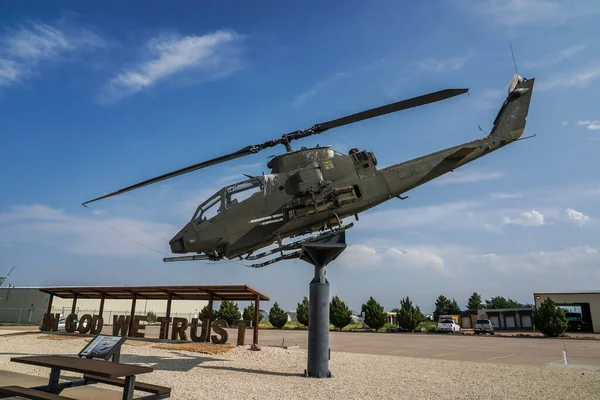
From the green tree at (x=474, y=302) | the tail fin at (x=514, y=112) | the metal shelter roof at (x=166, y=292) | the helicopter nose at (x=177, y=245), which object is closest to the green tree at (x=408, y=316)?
the metal shelter roof at (x=166, y=292)

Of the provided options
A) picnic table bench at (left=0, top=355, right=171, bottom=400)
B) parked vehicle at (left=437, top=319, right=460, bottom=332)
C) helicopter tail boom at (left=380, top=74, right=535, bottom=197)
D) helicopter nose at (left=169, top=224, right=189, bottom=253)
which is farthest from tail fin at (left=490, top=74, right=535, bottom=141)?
parked vehicle at (left=437, top=319, right=460, bottom=332)

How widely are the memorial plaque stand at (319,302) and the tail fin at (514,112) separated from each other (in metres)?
7.70

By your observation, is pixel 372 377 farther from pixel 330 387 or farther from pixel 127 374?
Result: pixel 127 374

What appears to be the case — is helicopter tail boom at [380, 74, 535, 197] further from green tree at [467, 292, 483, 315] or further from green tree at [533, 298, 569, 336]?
green tree at [467, 292, 483, 315]

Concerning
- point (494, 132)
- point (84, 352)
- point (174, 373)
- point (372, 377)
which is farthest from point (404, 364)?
point (84, 352)

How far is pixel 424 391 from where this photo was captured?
9031mm

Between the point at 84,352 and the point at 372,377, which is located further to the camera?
the point at 372,377

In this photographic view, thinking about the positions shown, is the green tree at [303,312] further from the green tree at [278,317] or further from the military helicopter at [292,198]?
the military helicopter at [292,198]

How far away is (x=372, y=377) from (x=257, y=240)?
5.19 metres

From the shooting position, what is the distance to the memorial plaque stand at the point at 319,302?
11039mm

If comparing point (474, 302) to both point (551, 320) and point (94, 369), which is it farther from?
point (94, 369)

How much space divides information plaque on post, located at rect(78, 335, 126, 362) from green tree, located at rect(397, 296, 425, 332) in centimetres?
3714

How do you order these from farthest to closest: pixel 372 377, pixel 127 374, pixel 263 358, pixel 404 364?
pixel 263 358 < pixel 404 364 < pixel 372 377 < pixel 127 374

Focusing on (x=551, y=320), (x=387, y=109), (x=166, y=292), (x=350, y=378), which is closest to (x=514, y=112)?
(x=387, y=109)
